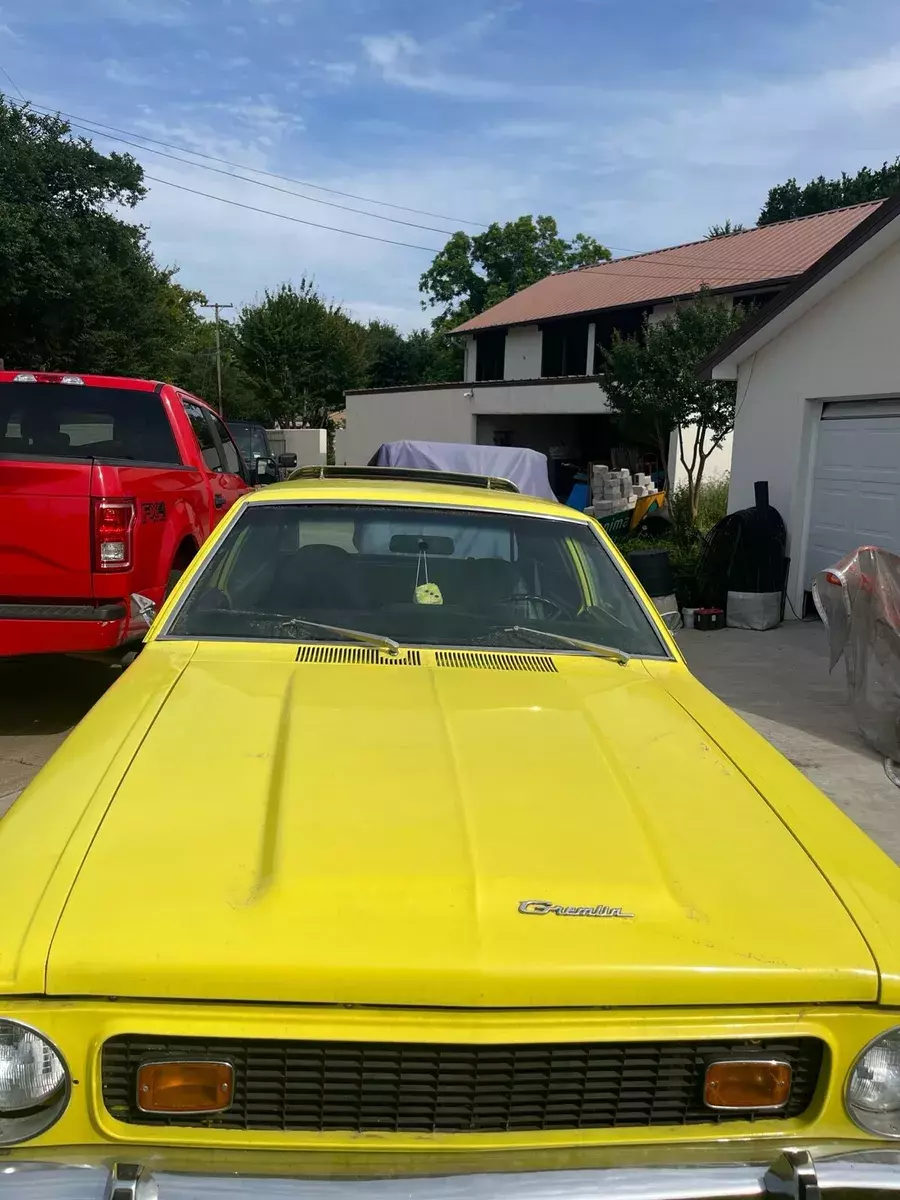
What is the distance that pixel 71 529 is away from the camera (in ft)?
17.5

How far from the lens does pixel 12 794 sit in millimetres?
4773

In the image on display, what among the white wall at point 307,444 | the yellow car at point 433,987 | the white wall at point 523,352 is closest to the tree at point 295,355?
the white wall at point 307,444

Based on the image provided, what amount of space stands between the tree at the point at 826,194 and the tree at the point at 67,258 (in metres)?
28.7

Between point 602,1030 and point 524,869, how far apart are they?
32 cm

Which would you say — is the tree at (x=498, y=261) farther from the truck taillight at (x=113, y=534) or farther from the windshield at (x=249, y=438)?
the truck taillight at (x=113, y=534)

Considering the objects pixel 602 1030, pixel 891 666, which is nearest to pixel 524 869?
pixel 602 1030

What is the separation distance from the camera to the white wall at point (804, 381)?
9.20m

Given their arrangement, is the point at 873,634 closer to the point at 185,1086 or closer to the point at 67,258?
the point at 185,1086

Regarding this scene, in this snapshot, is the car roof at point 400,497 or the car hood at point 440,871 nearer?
the car hood at point 440,871

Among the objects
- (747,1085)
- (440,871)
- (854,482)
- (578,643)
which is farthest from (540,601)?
(854,482)

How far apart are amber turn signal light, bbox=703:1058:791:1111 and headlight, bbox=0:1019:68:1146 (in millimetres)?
1067

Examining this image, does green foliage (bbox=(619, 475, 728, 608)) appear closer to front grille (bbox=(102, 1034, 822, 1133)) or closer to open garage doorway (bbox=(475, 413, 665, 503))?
open garage doorway (bbox=(475, 413, 665, 503))

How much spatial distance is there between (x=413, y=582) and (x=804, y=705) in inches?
192

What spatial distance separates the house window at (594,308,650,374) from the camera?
25.6 m
